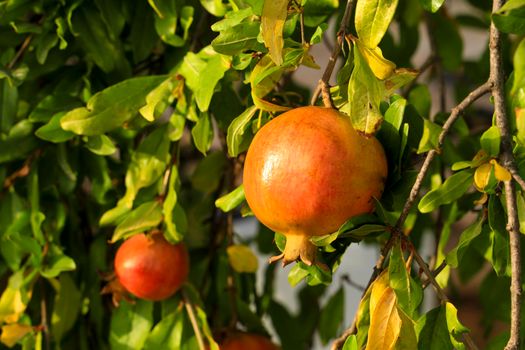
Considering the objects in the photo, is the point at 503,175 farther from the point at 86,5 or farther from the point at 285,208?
the point at 86,5

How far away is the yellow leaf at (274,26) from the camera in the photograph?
623 millimetres

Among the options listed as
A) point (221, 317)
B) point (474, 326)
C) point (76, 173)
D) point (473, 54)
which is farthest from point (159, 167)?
point (473, 54)

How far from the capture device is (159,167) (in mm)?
933

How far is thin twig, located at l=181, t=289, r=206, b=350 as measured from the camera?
0.92 m

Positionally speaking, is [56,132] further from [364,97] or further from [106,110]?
[364,97]

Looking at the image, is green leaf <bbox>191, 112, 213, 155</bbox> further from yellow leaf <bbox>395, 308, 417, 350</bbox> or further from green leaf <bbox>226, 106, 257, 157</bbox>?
yellow leaf <bbox>395, 308, 417, 350</bbox>

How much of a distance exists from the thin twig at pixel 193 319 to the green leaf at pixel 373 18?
1.35ft

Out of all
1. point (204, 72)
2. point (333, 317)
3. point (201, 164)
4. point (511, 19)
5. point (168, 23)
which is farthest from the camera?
point (333, 317)

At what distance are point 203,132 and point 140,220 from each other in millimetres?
138

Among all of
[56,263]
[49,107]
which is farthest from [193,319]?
[49,107]

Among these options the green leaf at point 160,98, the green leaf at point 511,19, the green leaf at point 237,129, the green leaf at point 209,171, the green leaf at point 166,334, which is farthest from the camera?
the green leaf at point 209,171

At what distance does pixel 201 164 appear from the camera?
1.08m

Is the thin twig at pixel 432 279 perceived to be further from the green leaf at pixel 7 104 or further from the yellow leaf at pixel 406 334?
the green leaf at pixel 7 104

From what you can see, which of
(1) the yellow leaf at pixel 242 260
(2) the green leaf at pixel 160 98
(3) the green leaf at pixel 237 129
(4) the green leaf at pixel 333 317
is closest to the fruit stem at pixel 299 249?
(3) the green leaf at pixel 237 129
